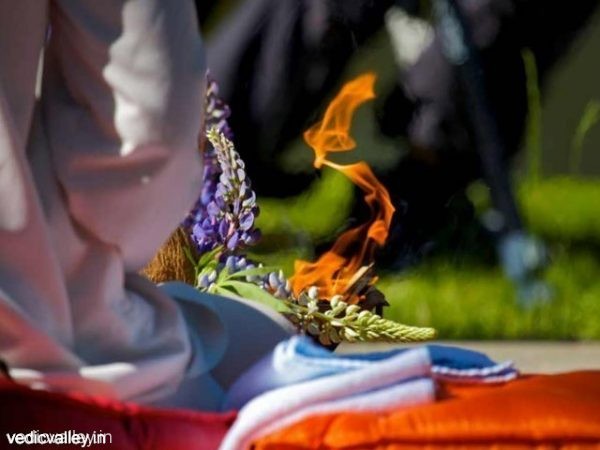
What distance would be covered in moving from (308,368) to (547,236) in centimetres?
360

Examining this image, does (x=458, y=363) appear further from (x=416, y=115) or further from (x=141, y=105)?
(x=416, y=115)

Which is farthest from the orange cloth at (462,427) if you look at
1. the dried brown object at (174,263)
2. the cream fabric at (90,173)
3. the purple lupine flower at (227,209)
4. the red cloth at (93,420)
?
the purple lupine flower at (227,209)

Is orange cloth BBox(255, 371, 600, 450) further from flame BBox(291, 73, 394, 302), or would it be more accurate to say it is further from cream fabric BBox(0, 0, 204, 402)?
flame BBox(291, 73, 394, 302)

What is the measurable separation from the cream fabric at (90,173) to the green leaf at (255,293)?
4.76 feet

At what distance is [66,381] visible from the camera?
1.83 meters

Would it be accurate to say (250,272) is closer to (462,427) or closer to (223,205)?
(223,205)

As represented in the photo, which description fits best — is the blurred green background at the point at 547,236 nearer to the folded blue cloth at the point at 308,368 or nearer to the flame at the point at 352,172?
the flame at the point at 352,172

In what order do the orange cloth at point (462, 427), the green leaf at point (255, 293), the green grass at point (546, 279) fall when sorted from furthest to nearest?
1. the green grass at point (546, 279)
2. the green leaf at point (255, 293)
3. the orange cloth at point (462, 427)

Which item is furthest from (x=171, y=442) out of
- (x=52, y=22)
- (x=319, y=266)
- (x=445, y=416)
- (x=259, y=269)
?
(x=319, y=266)

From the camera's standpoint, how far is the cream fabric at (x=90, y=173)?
1.81 metres

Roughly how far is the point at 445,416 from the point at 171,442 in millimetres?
343

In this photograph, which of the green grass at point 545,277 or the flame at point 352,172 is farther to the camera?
the green grass at point 545,277

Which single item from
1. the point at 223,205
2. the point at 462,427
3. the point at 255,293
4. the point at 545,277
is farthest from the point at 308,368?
the point at 545,277

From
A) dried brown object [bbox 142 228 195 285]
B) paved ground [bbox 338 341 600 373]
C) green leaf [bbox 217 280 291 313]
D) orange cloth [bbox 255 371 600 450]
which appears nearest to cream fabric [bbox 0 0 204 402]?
orange cloth [bbox 255 371 600 450]
